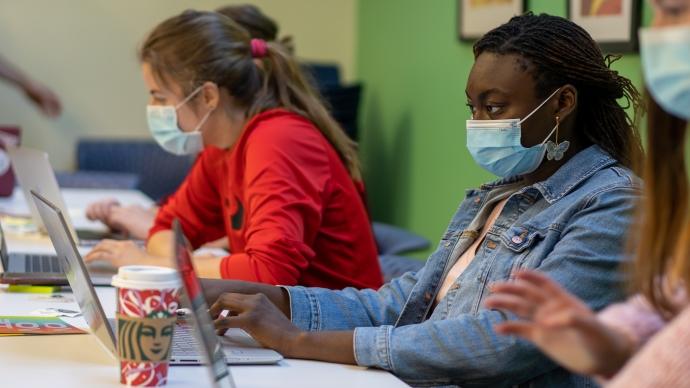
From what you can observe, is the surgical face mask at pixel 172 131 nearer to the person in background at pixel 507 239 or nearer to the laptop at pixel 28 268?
the laptop at pixel 28 268

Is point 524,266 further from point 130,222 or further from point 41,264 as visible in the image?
point 130,222

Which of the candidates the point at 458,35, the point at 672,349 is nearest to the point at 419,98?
the point at 458,35

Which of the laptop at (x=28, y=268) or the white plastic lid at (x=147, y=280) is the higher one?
the white plastic lid at (x=147, y=280)

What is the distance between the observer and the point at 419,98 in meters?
4.07

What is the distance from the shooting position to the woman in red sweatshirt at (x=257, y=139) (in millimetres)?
2180

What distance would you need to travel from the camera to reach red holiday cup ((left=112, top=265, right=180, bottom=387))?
4.21 feet

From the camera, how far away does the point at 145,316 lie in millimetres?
1285

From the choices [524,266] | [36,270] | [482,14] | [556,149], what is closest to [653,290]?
[524,266]

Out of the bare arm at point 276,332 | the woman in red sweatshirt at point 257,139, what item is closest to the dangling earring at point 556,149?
the bare arm at point 276,332

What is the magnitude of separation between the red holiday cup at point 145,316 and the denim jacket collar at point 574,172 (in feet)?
1.96

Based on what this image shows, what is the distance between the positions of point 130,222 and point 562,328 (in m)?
2.09

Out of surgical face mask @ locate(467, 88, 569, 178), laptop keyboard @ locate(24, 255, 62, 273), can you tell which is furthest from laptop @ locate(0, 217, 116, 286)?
surgical face mask @ locate(467, 88, 569, 178)

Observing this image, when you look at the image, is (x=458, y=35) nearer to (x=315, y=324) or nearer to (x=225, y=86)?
(x=225, y=86)

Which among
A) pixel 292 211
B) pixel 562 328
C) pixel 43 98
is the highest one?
pixel 562 328
